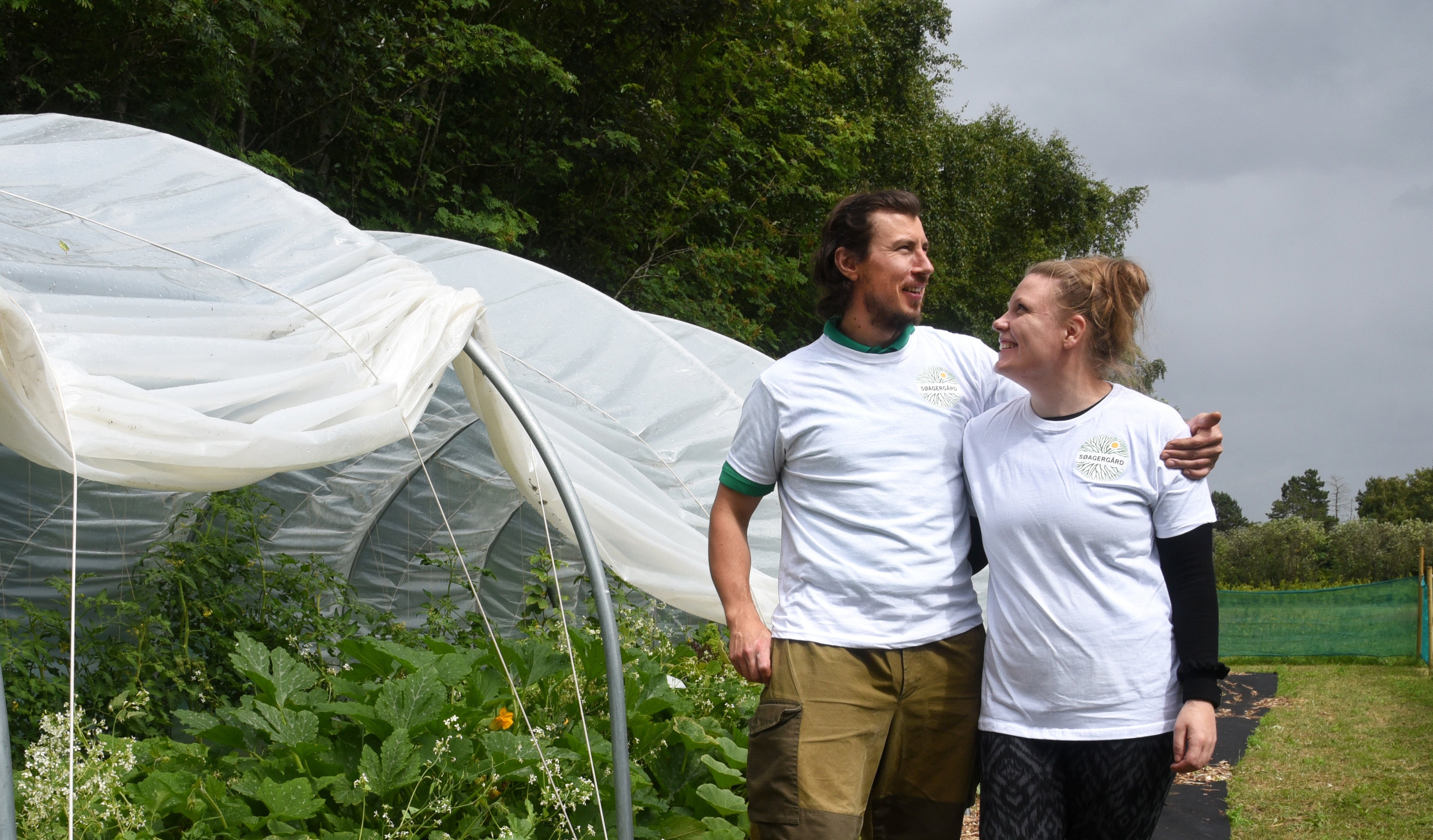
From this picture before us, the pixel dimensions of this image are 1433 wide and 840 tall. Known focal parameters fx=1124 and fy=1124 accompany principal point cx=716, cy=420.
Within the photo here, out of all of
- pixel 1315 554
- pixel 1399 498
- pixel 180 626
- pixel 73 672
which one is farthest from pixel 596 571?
pixel 1399 498

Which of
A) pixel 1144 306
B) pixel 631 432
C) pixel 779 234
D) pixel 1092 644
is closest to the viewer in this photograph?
pixel 1092 644

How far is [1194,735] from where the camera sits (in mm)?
1970

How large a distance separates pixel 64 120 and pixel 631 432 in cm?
252

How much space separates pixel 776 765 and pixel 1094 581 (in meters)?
0.74

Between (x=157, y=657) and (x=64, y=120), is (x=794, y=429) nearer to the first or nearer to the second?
(x=157, y=657)

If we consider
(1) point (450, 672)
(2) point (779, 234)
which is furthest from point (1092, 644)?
(2) point (779, 234)

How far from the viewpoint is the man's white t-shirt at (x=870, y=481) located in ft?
7.62

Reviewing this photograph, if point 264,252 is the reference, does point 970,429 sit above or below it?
below

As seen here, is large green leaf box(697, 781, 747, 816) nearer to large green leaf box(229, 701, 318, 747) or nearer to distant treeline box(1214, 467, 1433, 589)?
large green leaf box(229, 701, 318, 747)

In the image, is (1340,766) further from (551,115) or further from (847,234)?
(551,115)

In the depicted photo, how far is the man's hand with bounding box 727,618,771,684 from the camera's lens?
2336 mm

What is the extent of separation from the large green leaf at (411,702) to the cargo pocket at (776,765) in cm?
127

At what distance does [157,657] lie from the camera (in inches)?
172

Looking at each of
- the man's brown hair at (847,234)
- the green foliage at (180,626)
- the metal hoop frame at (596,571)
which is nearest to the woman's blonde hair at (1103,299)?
the man's brown hair at (847,234)
